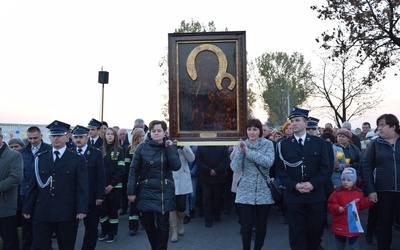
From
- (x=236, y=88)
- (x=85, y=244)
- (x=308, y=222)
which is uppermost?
(x=236, y=88)

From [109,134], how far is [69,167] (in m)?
2.06

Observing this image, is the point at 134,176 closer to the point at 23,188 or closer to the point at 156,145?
the point at 156,145

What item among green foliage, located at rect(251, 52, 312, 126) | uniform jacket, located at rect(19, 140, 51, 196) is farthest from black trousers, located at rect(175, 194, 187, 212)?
green foliage, located at rect(251, 52, 312, 126)

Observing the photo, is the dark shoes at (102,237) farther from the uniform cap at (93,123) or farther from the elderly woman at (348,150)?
the elderly woman at (348,150)

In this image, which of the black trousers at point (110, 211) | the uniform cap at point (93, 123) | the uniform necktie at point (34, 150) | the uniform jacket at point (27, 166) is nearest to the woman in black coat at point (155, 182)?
the black trousers at point (110, 211)

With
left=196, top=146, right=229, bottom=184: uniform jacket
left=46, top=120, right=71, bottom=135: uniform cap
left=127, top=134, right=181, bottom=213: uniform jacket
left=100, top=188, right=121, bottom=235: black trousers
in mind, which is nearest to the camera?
left=46, top=120, right=71, bottom=135: uniform cap

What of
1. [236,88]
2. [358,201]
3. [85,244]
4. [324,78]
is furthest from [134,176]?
[324,78]

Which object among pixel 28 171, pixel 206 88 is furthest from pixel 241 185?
pixel 28 171

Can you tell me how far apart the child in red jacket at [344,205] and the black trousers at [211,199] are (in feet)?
9.81

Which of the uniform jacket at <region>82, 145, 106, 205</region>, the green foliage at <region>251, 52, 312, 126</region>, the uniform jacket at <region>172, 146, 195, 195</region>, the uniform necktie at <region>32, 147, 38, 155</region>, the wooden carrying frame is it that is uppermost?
the green foliage at <region>251, 52, 312, 126</region>

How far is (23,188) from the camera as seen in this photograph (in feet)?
20.7

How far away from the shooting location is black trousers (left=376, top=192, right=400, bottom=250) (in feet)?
17.2

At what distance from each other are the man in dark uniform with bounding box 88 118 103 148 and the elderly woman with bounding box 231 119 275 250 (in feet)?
9.62

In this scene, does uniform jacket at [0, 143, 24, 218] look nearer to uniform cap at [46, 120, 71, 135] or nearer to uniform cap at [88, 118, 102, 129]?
uniform cap at [46, 120, 71, 135]
